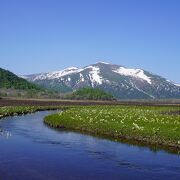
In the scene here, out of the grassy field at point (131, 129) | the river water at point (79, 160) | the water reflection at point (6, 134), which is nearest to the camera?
the river water at point (79, 160)

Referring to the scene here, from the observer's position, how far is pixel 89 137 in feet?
174

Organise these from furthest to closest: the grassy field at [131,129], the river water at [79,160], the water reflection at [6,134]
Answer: the water reflection at [6,134]
the grassy field at [131,129]
the river water at [79,160]

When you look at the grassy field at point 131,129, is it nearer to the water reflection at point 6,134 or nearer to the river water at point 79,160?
the river water at point 79,160

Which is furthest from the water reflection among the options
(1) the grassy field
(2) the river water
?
(1) the grassy field

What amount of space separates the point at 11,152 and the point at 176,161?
1476 centimetres

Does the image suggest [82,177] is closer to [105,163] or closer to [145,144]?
[105,163]

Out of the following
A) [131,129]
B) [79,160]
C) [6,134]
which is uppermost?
[131,129]

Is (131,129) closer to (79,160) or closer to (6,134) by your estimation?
(6,134)

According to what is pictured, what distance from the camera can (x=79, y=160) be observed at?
3719 cm

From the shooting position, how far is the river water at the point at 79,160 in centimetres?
3159

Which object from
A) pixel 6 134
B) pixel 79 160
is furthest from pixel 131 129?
pixel 79 160

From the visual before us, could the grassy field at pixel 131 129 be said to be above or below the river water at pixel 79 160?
above

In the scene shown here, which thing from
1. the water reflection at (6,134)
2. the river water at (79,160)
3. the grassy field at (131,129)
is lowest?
the river water at (79,160)

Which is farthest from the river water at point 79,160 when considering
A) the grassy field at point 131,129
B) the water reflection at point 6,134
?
the grassy field at point 131,129
